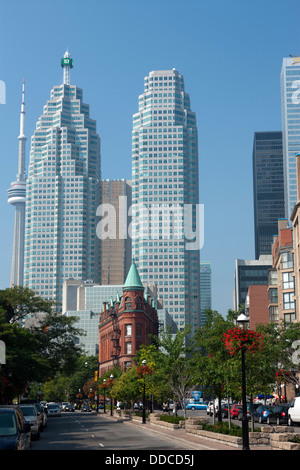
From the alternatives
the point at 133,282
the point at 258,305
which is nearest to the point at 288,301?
the point at 133,282

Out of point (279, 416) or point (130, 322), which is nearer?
point (279, 416)

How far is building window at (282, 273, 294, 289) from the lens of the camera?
356 ft

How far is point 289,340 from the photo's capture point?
Result: 76875mm

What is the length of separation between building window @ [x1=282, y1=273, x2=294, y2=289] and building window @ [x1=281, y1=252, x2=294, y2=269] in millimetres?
1343

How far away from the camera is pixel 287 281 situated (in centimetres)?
10906

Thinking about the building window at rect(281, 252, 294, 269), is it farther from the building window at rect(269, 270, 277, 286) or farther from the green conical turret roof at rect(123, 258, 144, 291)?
the green conical turret roof at rect(123, 258, 144, 291)

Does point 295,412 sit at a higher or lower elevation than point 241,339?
lower

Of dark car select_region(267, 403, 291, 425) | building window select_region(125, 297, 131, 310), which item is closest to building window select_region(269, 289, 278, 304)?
building window select_region(125, 297, 131, 310)

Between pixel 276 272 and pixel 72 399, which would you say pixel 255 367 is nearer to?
pixel 276 272

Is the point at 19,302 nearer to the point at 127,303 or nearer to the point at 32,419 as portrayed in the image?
the point at 32,419

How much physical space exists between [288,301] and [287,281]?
11.2 feet

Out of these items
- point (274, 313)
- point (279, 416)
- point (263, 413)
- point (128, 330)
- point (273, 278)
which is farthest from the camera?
point (128, 330)
